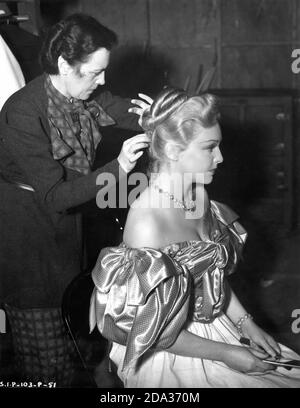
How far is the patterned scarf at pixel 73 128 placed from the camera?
7.22ft

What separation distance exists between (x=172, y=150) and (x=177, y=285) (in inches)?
16.2

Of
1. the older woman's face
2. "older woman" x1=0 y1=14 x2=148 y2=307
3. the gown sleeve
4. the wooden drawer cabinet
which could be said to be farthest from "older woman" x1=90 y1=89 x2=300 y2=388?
the wooden drawer cabinet

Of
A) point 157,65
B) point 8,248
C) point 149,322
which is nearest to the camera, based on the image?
point 149,322

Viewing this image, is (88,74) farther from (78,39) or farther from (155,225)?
(155,225)

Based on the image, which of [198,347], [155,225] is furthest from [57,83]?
[198,347]

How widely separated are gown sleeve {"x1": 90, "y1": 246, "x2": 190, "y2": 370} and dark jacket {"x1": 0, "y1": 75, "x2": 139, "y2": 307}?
0.45m

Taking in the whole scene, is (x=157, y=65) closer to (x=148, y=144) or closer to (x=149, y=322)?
(x=148, y=144)

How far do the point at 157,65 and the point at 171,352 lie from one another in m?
3.22

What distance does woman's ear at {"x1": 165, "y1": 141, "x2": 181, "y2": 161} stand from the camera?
1.88 metres

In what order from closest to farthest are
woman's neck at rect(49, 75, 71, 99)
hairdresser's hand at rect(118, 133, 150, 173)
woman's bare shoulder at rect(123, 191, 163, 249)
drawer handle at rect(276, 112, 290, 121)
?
1. woman's bare shoulder at rect(123, 191, 163, 249)
2. hairdresser's hand at rect(118, 133, 150, 173)
3. woman's neck at rect(49, 75, 71, 99)
4. drawer handle at rect(276, 112, 290, 121)

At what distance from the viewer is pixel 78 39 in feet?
7.00

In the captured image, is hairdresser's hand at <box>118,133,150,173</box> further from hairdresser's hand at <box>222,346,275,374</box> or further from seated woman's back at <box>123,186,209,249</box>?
hairdresser's hand at <box>222,346,275,374</box>

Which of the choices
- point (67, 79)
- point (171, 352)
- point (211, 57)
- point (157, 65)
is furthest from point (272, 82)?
point (171, 352)
